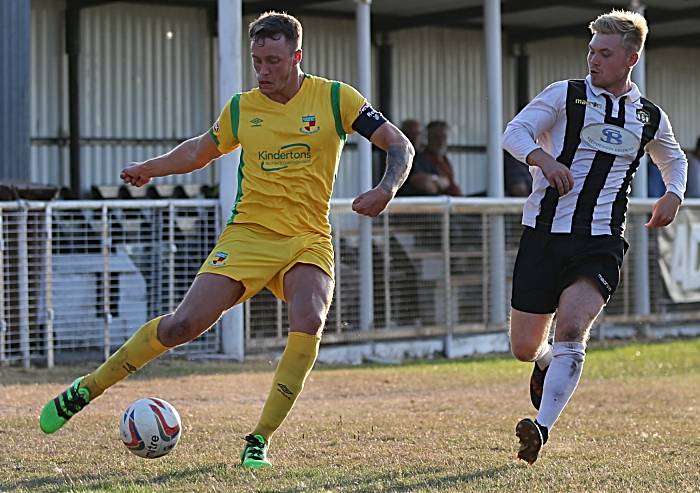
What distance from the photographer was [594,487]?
17.5 ft

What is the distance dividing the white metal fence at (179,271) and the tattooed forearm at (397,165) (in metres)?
6.43

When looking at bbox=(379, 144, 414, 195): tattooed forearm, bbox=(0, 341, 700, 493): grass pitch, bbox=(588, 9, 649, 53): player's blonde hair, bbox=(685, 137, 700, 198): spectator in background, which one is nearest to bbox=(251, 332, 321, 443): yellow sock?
bbox=(0, 341, 700, 493): grass pitch

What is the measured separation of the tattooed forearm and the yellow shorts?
2.02ft

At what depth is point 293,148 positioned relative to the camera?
241 inches

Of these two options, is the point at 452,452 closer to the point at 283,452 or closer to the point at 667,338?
the point at 283,452

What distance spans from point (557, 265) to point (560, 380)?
76 cm

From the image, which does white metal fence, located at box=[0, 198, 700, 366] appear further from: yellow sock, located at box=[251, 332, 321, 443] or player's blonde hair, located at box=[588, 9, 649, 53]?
player's blonde hair, located at box=[588, 9, 649, 53]

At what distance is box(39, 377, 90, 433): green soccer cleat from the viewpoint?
19.7 feet

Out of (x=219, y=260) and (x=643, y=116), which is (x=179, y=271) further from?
(x=643, y=116)

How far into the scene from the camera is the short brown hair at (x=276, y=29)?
5941 mm

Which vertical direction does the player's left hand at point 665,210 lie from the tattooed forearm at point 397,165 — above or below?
below

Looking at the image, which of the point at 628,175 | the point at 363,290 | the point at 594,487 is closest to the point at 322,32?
the point at 363,290

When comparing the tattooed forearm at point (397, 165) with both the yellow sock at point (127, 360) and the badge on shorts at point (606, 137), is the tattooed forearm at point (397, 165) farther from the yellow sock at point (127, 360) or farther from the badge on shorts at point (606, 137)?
the yellow sock at point (127, 360)

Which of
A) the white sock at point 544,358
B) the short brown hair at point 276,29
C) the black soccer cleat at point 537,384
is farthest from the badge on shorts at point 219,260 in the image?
the black soccer cleat at point 537,384
